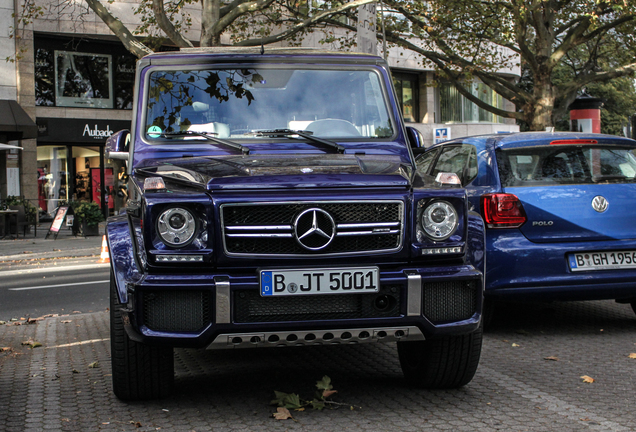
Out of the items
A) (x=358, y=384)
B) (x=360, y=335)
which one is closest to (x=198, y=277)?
(x=360, y=335)

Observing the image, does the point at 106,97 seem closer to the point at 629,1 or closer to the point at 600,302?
the point at 629,1

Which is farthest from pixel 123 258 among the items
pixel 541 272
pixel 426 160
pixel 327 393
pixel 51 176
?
pixel 51 176

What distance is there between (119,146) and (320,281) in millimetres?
2167

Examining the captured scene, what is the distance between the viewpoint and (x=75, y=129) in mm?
29516

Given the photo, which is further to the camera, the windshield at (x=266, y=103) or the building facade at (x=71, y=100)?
the building facade at (x=71, y=100)

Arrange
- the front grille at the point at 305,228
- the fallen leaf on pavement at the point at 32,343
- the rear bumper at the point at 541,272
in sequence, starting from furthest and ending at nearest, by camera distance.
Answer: the fallen leaf on pavement at the point at 32,343
the rear bumper at the point at 541,272
the front grille at the point at 305,228

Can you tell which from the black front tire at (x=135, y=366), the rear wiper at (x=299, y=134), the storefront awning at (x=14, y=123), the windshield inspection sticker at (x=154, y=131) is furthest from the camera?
the storefront awning at (x=14, y=123)

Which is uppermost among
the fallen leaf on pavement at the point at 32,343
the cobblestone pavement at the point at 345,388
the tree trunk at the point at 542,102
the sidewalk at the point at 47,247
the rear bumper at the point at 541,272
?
the tree trunk at the point at 542,102

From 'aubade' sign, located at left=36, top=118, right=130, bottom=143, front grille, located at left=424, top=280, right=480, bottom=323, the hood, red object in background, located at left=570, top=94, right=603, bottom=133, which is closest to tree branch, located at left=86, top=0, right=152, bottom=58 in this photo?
'aubade' sign, located at left=36, top=118, right=130, bottom=143

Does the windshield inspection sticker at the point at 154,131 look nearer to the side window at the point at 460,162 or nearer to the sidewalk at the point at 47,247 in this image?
the side window at the point at 460,162

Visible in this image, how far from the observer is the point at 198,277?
3904 mm

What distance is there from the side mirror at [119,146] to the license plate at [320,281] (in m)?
1.90

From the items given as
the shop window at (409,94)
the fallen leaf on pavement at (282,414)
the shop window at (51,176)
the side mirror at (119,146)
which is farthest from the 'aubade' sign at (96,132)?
the fallen leaf on pavement at (282,414)

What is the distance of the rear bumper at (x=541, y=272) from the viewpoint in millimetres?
6352
